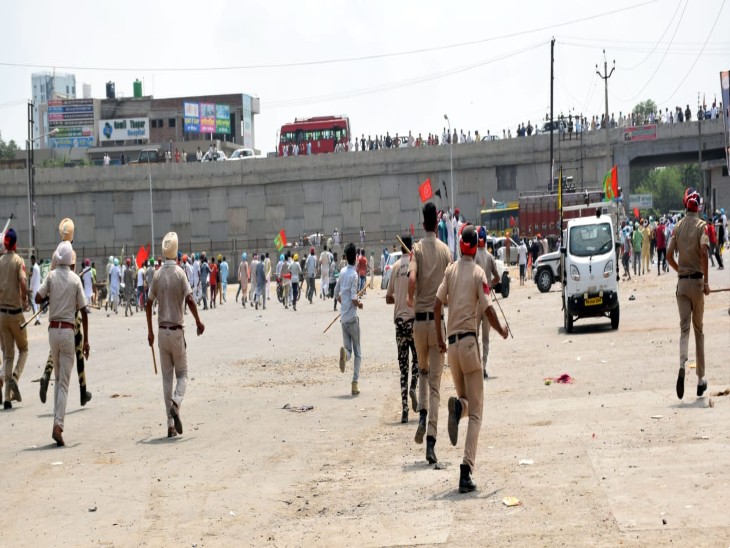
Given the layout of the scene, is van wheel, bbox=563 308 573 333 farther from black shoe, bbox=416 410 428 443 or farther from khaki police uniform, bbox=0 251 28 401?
black shoe, bbox=416 410 428 443

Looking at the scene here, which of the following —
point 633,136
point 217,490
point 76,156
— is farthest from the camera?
point 76,156

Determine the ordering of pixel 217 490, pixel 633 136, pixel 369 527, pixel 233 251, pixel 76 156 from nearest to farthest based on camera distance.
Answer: pixel 369 527 < pixel 217 490 < pixel 633 136 < pixel 233 251 < pixel 76 156

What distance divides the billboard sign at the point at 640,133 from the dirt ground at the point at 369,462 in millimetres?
52446

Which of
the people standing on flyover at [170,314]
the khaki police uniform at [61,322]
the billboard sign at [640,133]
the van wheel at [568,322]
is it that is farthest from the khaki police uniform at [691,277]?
the billboard sign at [640,133]

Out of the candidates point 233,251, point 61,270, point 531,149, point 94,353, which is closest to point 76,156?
point 233,251

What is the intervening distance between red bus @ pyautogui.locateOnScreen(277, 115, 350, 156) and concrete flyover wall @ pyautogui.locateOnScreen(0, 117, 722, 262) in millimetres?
5270

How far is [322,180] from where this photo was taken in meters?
77.9

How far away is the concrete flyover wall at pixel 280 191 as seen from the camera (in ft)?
242

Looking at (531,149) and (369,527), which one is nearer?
(369,527)

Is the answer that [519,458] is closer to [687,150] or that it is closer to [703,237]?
[703,237]

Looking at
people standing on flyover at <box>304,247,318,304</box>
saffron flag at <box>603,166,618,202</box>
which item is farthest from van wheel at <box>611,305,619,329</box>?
saffron flag at <box>603,166,618,202</box>

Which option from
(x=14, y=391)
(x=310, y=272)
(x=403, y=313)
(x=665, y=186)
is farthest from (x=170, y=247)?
(x=665, y=186)

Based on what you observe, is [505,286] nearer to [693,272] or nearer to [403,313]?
[693,272]

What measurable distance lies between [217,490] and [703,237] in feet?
20.3
